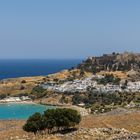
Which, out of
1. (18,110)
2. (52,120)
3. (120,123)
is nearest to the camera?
(52,120)

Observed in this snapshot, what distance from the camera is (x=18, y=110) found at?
13975cm

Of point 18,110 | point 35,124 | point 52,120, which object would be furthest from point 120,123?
point 18,110

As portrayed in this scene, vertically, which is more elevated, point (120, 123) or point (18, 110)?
point (120, 123)

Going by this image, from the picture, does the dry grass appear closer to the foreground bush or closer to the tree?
the foreground bush

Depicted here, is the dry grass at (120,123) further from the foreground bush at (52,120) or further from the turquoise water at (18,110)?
the turquoise water at (18,110)

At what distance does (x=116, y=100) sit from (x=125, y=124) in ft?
273

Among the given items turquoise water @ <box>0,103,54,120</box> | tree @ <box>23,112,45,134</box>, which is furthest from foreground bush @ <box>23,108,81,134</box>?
turquoise water @ <box>0,103,54,120</box>

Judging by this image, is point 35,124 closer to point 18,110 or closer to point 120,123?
point 120,123

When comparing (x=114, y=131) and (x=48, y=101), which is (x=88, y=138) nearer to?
(x=114, y=131)

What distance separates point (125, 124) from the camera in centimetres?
6088

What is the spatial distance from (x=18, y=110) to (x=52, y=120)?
3259 inches

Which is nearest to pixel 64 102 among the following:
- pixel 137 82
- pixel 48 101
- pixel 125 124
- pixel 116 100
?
pixel 48 101

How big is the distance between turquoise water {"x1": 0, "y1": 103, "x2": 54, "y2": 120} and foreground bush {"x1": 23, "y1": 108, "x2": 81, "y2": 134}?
213 ft

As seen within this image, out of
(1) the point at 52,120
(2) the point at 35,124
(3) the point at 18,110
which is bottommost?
(3) the point at 18,110
